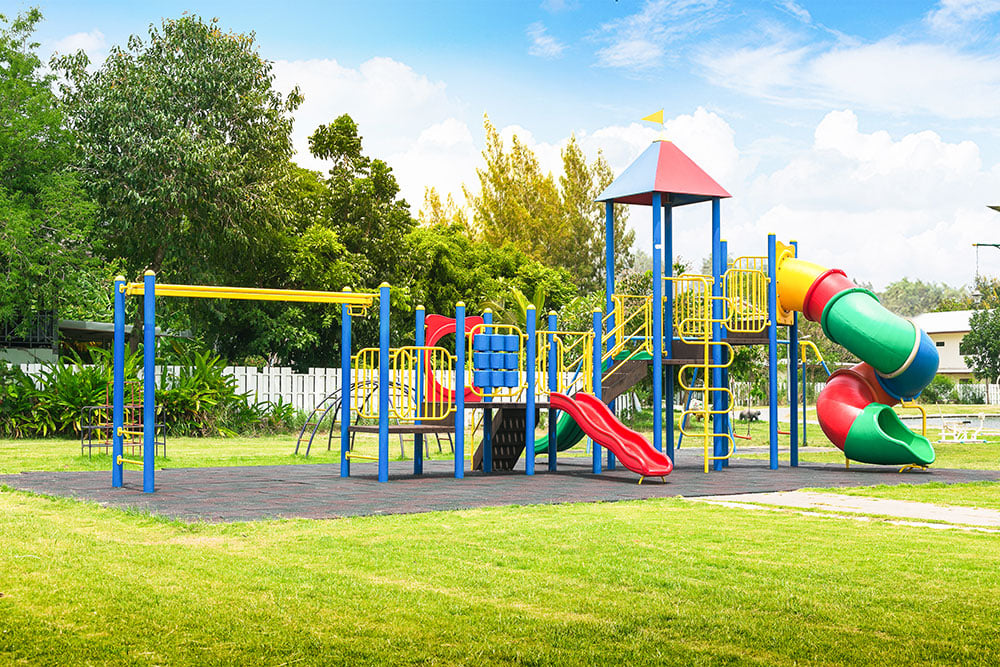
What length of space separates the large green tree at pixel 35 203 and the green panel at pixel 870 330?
19.0 meters

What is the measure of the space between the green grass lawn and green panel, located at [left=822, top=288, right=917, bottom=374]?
27.5 ft

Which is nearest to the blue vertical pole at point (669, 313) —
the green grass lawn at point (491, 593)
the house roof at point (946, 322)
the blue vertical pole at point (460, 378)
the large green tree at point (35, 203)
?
the blue vertical pole at point (460, 378)

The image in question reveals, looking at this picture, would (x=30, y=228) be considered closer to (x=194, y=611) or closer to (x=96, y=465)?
(x=96, y=465)

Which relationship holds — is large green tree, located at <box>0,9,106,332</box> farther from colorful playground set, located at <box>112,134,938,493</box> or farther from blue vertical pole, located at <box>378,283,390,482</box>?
blue vertical pole, located at <box>378,283,390,482</box>

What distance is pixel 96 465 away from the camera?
16.9m

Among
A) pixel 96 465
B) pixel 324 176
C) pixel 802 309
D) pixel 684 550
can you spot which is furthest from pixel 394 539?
pixel 324 176

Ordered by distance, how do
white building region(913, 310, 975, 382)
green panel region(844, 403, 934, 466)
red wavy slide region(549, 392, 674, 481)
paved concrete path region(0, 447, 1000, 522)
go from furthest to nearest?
white building region(913, 310, 975, 382)
green panel region(844, 403, 934, 466)
red wavy slide region(549, 392, 674, 481)
paved concrete path region(0, 447, 1000, 522)

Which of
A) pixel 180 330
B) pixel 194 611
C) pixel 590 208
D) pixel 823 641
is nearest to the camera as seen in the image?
pixel 823 641

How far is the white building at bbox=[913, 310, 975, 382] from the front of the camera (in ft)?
258

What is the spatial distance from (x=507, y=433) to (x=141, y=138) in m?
18.8

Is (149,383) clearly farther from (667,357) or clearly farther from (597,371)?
(667,357)

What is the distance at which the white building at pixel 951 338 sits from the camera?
78694 mm

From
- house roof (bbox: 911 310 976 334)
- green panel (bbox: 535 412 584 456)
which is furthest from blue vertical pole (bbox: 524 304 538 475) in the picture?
house roof (bbox: 911 310 976 334)

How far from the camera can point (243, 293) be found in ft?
45.1
